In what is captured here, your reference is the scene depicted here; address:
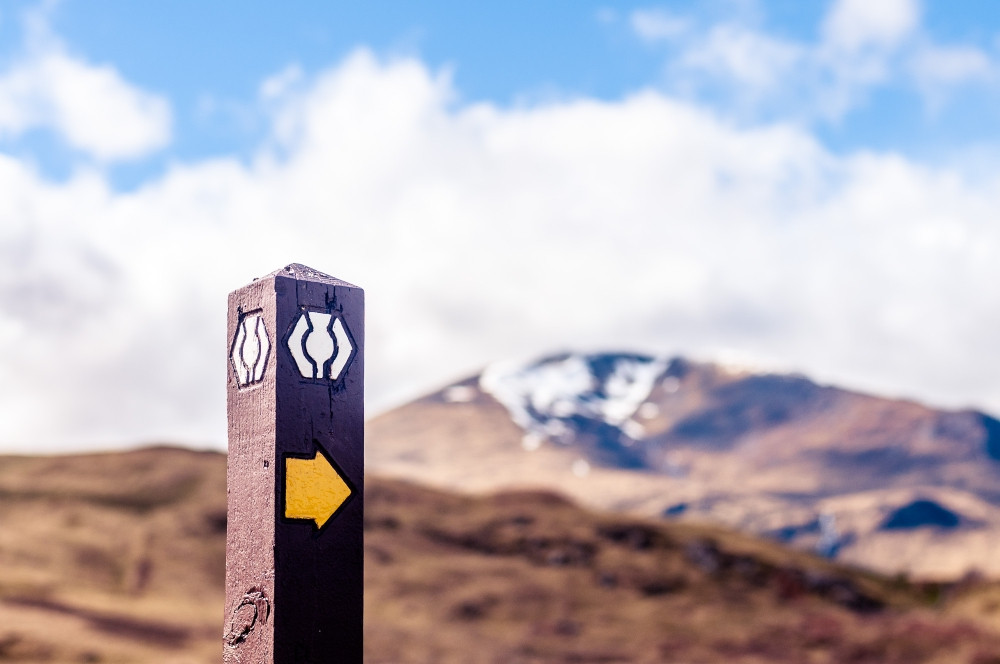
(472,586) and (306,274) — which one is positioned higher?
(472,586)

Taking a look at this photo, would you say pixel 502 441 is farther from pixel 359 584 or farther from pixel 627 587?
pixel 359 584

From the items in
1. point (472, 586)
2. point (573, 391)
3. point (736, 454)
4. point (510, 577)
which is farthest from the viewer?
point (573, 391)

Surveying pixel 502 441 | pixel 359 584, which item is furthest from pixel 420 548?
pixel 502 441

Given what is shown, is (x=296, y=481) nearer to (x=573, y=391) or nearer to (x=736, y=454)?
(x=736, y=454)

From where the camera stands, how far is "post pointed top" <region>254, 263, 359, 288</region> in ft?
14.4

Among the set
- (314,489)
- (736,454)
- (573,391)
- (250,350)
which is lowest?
(314,489)

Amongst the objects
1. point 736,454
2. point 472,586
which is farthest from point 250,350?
point 736,454

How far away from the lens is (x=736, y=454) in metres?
142

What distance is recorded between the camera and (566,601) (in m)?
53.4

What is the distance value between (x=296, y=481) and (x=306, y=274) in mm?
765

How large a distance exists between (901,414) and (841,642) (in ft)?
318

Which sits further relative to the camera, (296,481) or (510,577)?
(510,577)

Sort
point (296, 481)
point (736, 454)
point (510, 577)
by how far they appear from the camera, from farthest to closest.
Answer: point (736, 454)
point (510, 577)
point (296, 481)

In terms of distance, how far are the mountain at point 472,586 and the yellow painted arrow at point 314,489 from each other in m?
34.1
